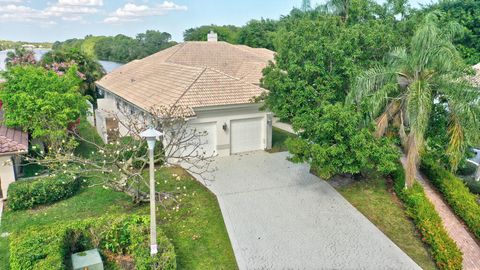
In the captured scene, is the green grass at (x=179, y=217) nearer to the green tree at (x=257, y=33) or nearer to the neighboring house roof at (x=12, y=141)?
the neighboring house roof at (x=12, y=141)

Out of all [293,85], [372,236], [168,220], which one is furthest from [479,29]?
[168,220]

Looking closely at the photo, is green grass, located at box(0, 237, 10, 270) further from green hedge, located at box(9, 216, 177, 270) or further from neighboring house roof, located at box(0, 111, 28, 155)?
neighboring house roof, located at box(0, 111, 28, 155)

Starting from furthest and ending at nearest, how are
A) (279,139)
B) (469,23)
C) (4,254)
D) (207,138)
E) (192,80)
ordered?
(469,23) < (279,139) < (192,80) < (207,138) < (4,254)

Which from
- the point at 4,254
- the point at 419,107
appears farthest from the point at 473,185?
the point at 4,254

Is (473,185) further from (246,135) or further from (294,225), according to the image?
(246,135)

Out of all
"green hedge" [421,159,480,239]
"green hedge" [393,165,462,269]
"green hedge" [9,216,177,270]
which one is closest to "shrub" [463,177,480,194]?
"green hedge" [421,159,480,239]

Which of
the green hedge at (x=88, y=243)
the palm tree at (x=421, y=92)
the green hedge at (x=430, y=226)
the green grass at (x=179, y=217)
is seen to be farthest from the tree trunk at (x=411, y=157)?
the green hedge at (x=88, y=243)

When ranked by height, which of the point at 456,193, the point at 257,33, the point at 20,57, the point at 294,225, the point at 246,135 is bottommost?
the point at 294,225
